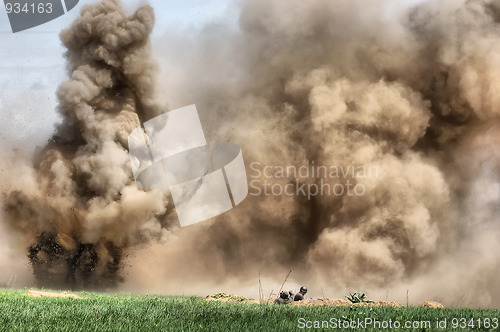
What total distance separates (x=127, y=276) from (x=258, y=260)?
629 cm

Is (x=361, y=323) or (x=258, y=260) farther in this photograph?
(x=258, y=260)

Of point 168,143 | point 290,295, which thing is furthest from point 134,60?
point 290,295

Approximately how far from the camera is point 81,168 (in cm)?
2864

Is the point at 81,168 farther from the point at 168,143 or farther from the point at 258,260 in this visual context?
the point at 258,260

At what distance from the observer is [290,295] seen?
18406 millimetres

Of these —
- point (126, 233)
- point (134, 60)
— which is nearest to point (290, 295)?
point (126, 233)

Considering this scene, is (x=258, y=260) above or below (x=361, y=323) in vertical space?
below

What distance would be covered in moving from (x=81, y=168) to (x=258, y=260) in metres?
9.77

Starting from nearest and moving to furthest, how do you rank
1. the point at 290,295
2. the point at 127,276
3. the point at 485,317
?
the point at 485,317, the point at 290,295, the point at 127,276

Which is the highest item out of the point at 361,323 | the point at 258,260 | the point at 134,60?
the point at 134,60

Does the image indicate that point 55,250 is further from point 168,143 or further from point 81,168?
point 168,143

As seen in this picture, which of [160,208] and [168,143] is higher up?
[168,143]

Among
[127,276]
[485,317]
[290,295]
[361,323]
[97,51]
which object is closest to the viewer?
[361,323]

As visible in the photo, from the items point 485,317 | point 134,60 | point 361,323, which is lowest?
point 485,317
